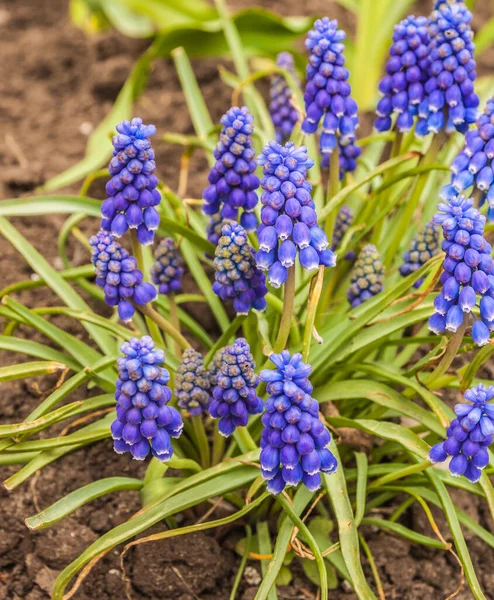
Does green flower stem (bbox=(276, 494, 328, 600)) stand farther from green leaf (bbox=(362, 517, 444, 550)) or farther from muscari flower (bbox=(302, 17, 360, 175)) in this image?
muscari flower (bbox=(302, 17, 360, 175))

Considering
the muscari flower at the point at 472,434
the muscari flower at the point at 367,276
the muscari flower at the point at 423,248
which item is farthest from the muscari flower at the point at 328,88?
the muscari flower at the point at 472,434

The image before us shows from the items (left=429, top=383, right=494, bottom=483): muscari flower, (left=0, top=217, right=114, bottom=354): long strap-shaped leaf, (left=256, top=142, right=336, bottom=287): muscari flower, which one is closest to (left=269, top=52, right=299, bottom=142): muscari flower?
(left=0, top=217, right=114, bottom=354): long strap-shaped leaf

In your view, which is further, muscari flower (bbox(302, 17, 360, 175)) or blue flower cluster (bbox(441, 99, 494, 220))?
muscari flower (bbox(302, 17, 360, 175))

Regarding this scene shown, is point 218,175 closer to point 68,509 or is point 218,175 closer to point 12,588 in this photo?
point 68,509

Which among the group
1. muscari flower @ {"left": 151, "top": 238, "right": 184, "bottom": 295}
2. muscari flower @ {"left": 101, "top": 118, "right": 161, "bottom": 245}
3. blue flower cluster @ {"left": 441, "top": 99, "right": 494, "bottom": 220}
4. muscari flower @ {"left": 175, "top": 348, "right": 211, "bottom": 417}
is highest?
blue flower cluster @ {"left": 441, "top": 99, "right": 494, "bottom": 220}

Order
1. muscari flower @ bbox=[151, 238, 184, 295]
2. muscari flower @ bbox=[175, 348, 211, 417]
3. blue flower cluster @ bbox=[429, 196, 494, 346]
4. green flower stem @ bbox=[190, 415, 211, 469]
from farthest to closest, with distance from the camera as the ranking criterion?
muscari flower @ bbox=[151, 238, 184, 295], green flower stem @ bbox=[190, 415, 211, 469], muscari flower @ bbox=[175, 348, 211, 417], blue flower cluster @ bbox=[429, 196, 494, 346]

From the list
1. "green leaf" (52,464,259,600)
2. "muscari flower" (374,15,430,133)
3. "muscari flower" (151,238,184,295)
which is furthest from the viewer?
"muscari flower" (151,238,184,295)

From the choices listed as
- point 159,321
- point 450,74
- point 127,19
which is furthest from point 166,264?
point 127,19
